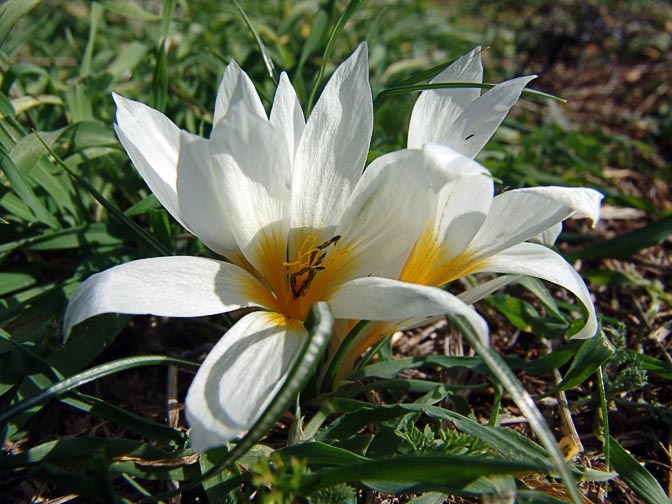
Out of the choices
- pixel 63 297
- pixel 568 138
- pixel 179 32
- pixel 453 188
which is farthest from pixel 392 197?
pixel 179 32

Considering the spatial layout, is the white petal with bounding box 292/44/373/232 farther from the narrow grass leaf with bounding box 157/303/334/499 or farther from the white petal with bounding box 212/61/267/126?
the narrow grass leaf with bounding box 157/303/334/499

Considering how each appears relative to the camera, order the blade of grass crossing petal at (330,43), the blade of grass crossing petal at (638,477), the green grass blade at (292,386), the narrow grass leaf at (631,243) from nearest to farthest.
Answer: the green grass blade at (292,386)
the blade of grass crossing petal at (638,477)
the blade of grass crossing petal at (330,43)
the narrow grass leaf at (631,243)

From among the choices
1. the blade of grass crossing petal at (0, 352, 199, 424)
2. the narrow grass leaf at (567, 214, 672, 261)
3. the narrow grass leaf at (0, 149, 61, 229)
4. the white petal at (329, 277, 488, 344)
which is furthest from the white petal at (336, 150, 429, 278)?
the narrow grass leaf at (567, 214, 672, 261)

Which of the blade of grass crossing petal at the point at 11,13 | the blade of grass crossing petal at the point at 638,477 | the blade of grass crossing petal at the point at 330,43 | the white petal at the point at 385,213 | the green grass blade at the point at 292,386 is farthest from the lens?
the blade of grass crossing petal at the point at 11,13

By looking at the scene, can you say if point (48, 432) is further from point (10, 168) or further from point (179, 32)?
point (179, 32)

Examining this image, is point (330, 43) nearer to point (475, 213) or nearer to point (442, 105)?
point (442, 105)

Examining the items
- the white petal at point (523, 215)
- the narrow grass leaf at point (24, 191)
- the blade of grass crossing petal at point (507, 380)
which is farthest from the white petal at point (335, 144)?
the narrow grass leaf at point (24, 191)

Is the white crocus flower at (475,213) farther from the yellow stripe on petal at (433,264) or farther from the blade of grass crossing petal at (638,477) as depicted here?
the blade of grass crossing petal at (638,477)

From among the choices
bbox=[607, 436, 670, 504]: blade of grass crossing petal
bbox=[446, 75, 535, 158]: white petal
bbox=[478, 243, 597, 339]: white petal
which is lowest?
bbox=[607, 436, 670, 504]: blade of grass crossing petal
